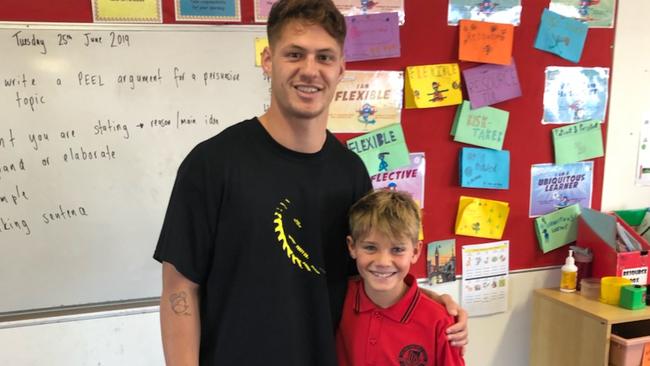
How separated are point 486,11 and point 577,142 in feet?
2.27

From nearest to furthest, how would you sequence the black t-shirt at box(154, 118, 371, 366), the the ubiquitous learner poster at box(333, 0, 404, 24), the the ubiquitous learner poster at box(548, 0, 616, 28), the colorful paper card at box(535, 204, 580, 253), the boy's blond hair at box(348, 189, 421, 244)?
1. the black t-shirt at box(154, 118, 371, 366)
2. the boy's blond hair at box(348, 189, 421, 244)
3. the the ubiquitous learner poster at box(333, 0, 404, 24)
4. the the ubiquitous learner poster at box(548, 0, 616, 28)
5. the colorful paper card at box(535, 204, 580, 253)

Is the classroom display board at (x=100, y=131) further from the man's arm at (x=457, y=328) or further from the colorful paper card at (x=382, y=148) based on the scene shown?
the man's arm at (x=457, y=328)

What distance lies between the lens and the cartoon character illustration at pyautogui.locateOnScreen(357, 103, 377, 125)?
190 centimetres

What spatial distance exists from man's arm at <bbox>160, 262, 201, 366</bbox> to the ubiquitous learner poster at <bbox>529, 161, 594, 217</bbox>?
1.59 m

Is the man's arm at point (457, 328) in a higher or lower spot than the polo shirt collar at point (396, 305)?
lower

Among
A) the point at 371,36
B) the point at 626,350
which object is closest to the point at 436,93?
the point at 371,36

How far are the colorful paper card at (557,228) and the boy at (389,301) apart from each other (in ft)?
3.61

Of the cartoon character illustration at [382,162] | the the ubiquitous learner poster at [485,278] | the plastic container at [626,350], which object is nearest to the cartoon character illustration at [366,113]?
the cartoon character illustration at [382,162]

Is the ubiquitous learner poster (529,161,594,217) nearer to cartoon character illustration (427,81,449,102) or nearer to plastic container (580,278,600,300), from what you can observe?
plastic container (580,278,600,300)

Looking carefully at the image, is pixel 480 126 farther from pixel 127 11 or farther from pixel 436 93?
pixel 127 11

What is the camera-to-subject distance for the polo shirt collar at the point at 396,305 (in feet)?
4.04

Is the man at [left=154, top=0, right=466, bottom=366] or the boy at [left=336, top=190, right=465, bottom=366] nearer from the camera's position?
the man at [left=154, top=0, right=466, bottom=366]

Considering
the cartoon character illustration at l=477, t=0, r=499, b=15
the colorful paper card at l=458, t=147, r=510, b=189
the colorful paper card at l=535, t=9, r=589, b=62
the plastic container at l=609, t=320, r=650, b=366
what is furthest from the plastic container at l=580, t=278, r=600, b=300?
the cartoon character illustration at l=477, t=0, r=499, b=15

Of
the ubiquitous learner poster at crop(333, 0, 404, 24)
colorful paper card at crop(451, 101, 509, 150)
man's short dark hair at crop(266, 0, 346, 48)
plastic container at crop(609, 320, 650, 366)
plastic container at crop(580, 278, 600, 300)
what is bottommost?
plastic container at crop(609, 320, 650, 366)
